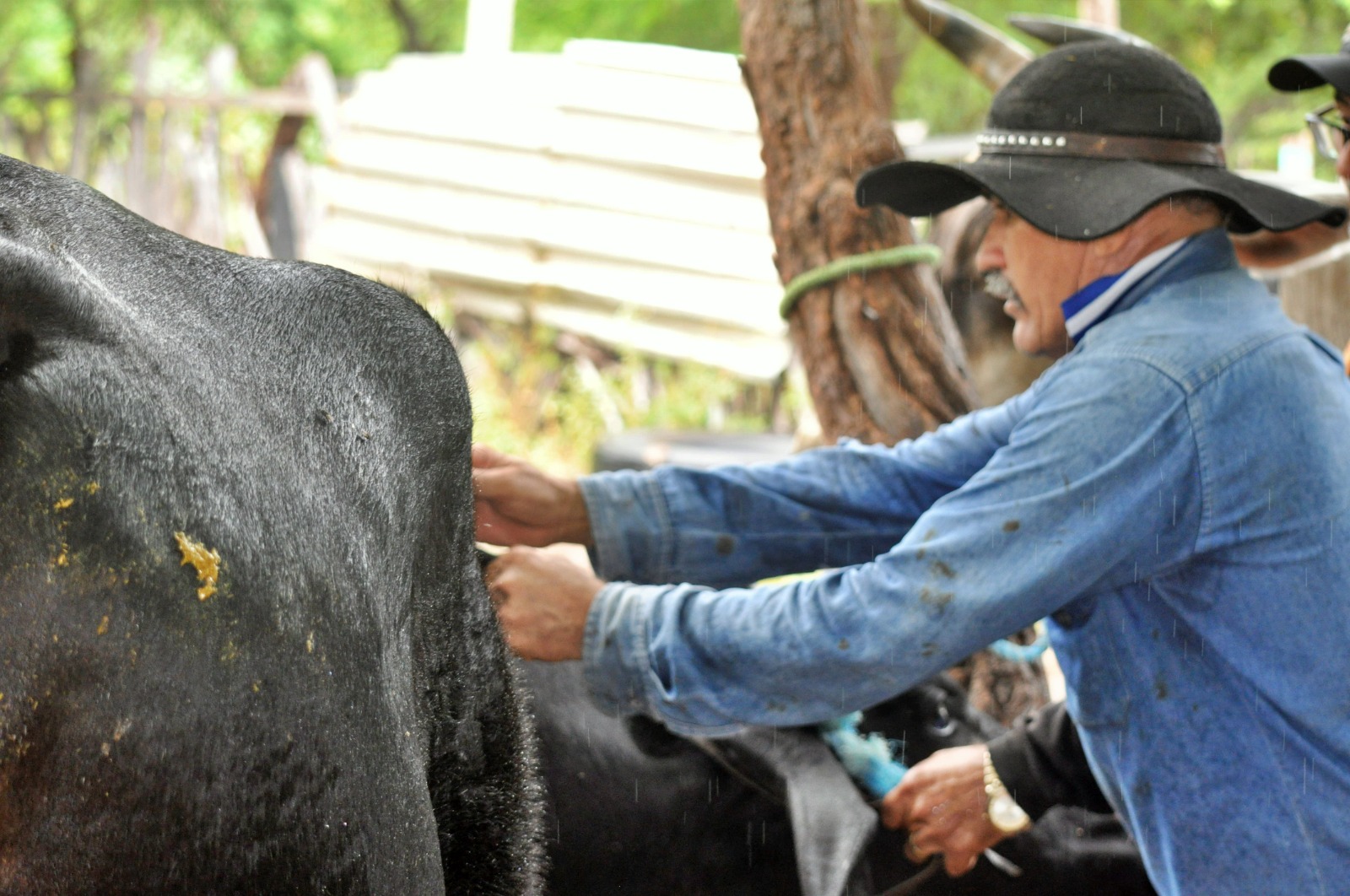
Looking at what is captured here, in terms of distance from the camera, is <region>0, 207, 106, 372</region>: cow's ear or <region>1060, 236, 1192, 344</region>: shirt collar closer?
<region>0, 207, 106, 372</region>: cow's ear

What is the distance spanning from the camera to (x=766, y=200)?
3.21m

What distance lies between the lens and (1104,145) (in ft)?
6.84

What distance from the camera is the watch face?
1977mm

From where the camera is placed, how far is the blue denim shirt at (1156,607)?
1821 millimetres

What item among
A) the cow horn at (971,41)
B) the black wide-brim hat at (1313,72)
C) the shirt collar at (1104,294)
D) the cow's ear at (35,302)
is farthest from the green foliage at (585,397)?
Result: the cow's ear at (35,302)

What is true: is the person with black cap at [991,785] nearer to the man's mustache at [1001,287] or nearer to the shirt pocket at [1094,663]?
the shirt pocket at [1094,663]

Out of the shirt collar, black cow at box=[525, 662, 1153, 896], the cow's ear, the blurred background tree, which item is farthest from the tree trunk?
the blurred background tree

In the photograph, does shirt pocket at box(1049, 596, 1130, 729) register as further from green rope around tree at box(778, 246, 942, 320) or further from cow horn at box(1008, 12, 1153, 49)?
cow horn at box(1008, 12, 1153, 49)

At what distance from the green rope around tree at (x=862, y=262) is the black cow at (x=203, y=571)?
72.2 inches

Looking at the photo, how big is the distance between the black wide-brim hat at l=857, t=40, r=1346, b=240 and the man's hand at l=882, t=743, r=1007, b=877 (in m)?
0.87

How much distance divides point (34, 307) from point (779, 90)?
241 cm

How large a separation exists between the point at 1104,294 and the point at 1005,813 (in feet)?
2.87

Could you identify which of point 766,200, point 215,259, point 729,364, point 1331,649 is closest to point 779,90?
point 766,200

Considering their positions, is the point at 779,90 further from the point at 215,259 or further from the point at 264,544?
the point at 264,544
